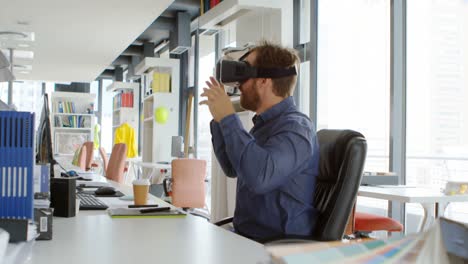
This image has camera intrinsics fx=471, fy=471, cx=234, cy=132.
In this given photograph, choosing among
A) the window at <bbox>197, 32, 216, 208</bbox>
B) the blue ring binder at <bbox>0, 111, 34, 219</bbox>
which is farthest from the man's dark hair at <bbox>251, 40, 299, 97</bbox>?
the window at <bbox>197, 32, 216, 208</bbox>

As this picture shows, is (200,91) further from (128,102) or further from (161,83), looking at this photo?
(128,102)

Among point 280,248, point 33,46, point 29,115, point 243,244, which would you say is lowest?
point 243,244

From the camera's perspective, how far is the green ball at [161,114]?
7.72 m

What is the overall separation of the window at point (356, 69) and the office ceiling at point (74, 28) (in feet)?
6.01

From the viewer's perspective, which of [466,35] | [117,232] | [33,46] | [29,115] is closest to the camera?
[29,115]

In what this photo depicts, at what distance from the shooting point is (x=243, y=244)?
46.8 inches

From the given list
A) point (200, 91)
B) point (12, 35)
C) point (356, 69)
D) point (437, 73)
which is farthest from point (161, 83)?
point (437, 73)

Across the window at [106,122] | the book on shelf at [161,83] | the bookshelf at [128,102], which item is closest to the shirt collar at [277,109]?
the book on shelf at [161,83]

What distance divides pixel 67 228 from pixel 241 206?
2.16 feet

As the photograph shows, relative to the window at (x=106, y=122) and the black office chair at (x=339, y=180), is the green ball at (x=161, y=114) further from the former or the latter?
the black office chair at (x=339, y=180)

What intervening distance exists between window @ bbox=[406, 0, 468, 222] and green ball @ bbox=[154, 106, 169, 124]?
15.1 feet

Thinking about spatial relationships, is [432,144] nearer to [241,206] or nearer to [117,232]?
[241,206]

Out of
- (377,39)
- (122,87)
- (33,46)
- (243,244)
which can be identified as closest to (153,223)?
(243,244)

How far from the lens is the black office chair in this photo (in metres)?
1.51
